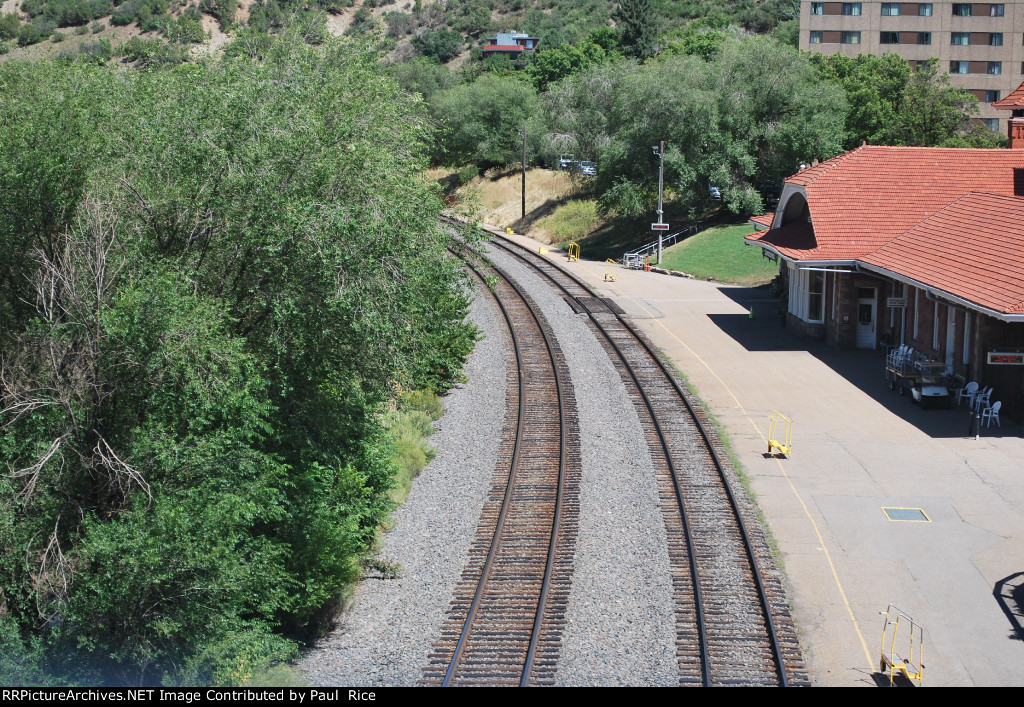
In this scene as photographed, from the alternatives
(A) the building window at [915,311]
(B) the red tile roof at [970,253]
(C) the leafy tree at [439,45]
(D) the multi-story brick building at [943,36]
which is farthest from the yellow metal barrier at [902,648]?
(C) the leafy tree at [439,45]

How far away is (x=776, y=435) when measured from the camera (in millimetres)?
23031

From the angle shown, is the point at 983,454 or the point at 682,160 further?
the point at 682,160

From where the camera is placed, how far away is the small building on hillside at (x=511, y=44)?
12500 centimetres

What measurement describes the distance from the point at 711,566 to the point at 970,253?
15.3 metres

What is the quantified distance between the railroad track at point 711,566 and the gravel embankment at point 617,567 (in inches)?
9.4

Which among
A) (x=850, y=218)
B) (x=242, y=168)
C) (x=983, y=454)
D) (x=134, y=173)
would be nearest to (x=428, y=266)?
(x=242, y=168)

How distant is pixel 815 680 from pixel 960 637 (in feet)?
8.09

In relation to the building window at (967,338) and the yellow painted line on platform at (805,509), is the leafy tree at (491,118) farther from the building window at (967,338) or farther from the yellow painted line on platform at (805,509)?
the building window at (967,338)

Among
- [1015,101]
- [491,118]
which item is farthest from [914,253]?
[491,118]

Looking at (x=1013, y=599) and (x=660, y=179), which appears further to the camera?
(x=660, y=179)

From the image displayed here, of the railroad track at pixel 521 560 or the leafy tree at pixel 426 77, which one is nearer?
the railroad track at pixel 521 560

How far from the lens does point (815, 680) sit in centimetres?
1265

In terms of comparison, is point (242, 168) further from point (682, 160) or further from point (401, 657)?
point (682, 160)

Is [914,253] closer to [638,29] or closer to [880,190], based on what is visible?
[880,190]
